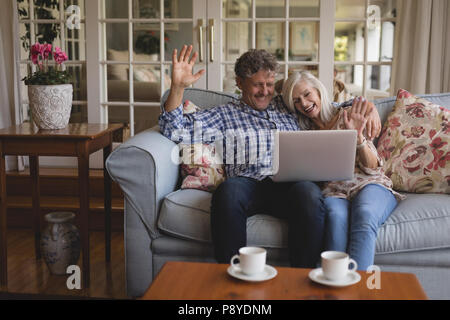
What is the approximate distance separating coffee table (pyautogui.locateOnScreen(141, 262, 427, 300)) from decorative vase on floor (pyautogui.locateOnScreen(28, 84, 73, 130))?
1.43 meters

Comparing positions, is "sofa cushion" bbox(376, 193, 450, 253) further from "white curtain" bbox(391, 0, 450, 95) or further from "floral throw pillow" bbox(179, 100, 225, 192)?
"white curtain" bbox(391, 0, 450, 95)

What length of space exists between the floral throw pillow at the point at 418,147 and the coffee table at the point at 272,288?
1.10 meters

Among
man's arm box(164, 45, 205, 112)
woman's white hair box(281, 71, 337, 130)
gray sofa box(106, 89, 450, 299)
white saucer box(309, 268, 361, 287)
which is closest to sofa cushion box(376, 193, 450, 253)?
gray sofa box(106, 89, 450, 299)

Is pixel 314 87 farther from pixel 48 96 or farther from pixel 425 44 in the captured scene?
pixel 425 44

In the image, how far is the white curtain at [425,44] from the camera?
3396mm

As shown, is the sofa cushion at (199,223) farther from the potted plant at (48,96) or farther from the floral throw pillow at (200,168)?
the potted plant at (48,96)

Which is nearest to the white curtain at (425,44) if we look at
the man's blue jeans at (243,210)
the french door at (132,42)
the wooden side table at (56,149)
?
the french door at (132,42)

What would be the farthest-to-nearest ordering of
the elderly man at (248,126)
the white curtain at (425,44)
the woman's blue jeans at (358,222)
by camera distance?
the white curtain at (425,44), the elderly man at (248,126), the woman's blue jeans at (358,222)

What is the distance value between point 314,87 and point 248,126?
14.0 inches

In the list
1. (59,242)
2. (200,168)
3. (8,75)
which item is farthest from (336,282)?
(8,75)

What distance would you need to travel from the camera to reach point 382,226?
204cm
